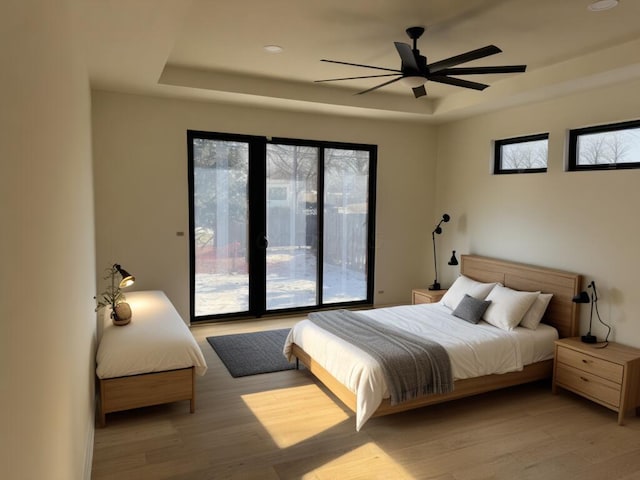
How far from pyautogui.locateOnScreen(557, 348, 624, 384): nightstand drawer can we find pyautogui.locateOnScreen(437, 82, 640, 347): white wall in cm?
65

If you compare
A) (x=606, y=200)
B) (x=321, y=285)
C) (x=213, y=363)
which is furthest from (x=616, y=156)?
(x=213, y=363)

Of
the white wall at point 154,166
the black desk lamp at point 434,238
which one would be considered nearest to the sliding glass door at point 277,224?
the white wall at point 154,166

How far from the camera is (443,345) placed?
12.3 ft

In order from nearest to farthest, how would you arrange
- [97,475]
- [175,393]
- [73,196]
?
[73,196]
[97,475]
[175,393]

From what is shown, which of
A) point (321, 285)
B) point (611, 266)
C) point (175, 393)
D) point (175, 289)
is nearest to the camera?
point (175, 393)

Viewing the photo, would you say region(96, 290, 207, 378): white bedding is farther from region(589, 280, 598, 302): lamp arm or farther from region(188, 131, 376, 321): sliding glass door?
region(589, 280, 598, 302): lamp arm

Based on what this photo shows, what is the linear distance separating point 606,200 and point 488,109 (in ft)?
6.04

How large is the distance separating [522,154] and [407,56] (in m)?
2.83

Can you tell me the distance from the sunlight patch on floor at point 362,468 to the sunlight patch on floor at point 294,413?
13.7 inches

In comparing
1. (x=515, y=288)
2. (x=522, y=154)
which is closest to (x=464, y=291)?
(x=515, y=288)

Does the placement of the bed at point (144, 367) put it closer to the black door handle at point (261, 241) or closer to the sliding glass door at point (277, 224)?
the sliding glass door at point (277, 224)

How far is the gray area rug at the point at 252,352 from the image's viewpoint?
176 inches

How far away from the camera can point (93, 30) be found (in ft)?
10.4

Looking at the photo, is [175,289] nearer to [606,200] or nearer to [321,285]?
[321,285]
